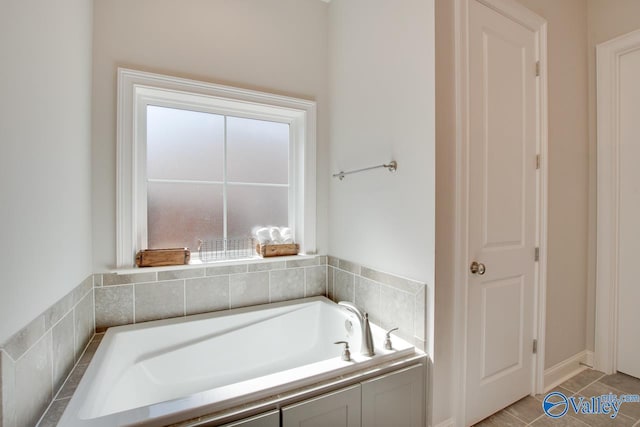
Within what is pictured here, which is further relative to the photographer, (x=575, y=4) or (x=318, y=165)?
(x=318, y=165)

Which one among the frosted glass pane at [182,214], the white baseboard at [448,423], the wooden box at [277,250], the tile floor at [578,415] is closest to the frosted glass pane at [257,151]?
the frosted glass pane at [182,214]

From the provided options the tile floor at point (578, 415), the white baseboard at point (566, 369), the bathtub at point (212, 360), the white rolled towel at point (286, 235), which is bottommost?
the tile floor at point (578, 415)

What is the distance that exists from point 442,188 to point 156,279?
1.71m

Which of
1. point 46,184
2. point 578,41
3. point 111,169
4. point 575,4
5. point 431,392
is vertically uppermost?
point 575,4

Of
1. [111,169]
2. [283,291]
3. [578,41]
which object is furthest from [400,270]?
[578,41]

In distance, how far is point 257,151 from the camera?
Answer: 214 centimetres

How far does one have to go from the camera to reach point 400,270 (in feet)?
5.13

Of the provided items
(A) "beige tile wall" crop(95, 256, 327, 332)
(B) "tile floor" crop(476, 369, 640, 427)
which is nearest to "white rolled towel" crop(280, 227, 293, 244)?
(A) "beige tile wall" crop(95, 256, 327, 332)

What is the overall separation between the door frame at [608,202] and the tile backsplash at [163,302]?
1.68 m

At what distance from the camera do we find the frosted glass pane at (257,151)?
6.73ft

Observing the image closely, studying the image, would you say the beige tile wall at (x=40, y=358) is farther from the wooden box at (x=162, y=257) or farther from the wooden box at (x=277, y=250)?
the wooden box at (x=277, y=250)

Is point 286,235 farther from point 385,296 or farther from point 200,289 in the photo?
point 385,296

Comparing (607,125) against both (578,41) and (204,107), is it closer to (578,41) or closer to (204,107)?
(578,41)

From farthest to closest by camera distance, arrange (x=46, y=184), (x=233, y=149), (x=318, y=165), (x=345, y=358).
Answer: (x=318, y=165) < (x=233, y=149) < (x=345, y=358) < (x=46, y=184)
